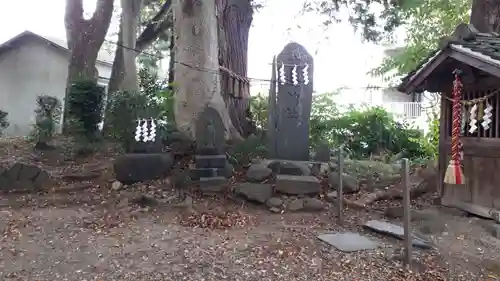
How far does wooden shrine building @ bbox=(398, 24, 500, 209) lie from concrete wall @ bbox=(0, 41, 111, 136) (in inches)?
603

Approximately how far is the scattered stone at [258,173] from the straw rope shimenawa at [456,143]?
2.90m

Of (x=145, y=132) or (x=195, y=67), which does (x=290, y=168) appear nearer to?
(x=145, y=132)

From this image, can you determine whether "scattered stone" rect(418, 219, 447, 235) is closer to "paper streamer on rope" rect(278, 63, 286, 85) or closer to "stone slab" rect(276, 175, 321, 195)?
"stone slab" rect(276, 175, 321, 195)

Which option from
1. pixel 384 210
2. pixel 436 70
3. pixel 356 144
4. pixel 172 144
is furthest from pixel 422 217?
pixel 356 144

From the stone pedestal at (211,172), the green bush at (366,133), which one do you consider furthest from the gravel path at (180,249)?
the green bush at (366,133)

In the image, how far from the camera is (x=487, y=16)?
29.0 feet

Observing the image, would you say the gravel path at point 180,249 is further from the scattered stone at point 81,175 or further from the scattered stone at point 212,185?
the scattered stone at point 81,175

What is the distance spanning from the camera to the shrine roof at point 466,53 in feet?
18.9

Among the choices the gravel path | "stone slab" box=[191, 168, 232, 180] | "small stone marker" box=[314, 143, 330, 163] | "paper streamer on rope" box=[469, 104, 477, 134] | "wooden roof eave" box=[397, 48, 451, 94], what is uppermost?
"wooden roof eave" box=[397, 48, 451, 94]

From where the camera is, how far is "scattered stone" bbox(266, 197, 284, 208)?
23.9ft

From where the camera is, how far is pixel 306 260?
204 inches

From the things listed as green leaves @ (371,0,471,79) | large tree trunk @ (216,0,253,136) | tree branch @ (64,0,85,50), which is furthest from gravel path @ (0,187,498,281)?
tree branch @ (64,0,85,50)

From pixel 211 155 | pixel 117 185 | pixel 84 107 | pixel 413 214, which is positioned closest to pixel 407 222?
pixel 413 214

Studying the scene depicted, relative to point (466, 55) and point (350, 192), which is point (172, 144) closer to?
point (350, 192)
